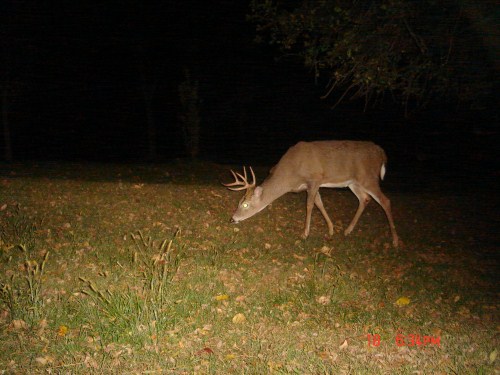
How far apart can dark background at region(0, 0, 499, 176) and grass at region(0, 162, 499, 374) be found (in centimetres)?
1193

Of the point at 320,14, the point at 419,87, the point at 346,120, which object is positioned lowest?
the point at 346,120

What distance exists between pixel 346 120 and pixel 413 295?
21684 mm

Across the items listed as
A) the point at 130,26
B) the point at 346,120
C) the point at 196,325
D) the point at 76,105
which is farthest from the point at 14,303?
the point at 76,105

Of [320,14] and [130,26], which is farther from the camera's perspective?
[130,26]

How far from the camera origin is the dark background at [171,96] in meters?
23.0

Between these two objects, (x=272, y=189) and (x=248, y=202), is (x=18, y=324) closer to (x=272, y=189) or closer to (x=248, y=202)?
(x=248, y=202)

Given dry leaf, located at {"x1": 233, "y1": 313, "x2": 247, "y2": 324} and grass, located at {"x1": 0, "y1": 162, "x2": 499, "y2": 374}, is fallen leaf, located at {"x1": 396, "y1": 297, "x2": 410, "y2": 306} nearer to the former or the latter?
grass, located at {"x1": 0, "y1": 162, "x2": 499, "y2": 374}

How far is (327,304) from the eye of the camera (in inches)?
231

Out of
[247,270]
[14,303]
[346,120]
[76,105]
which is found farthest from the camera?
[76,105]

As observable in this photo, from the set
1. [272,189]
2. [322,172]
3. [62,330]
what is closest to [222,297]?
[62,330]

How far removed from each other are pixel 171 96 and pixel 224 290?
25472mm

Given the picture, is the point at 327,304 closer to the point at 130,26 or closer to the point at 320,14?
the point at 320,14

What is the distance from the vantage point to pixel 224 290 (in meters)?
6.05
